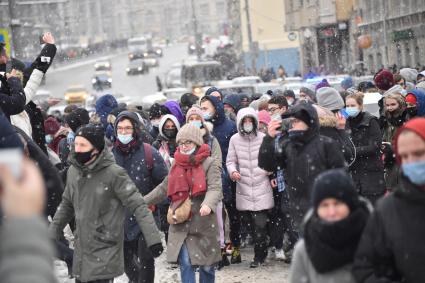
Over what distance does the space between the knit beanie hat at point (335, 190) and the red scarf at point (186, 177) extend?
13.2 feet

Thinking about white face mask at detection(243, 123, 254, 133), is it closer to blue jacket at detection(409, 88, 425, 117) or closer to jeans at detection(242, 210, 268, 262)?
jeans at detection(242, 210, 268, 262)

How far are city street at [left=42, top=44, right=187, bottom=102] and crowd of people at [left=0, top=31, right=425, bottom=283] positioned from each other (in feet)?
189

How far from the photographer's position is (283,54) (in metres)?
73.5

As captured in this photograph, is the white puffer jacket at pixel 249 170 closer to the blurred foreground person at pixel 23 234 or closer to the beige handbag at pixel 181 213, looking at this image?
the beige handbag at pixel 181 213

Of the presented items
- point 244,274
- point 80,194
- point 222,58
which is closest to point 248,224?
point 244,274

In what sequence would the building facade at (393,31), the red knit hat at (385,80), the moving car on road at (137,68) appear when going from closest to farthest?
the red knit hat at (385,80)
the building facade at (393,31)
the moving car on road at (137,68)

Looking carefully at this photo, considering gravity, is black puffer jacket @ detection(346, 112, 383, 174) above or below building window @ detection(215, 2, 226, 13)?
below

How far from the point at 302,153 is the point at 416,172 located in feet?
10.2

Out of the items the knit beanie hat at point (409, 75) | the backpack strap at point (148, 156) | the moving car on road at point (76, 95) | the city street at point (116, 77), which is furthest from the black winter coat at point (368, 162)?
the city street at point (116, 77)

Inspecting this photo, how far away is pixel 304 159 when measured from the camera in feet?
25.1

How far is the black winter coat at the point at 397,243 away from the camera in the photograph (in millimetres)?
4582

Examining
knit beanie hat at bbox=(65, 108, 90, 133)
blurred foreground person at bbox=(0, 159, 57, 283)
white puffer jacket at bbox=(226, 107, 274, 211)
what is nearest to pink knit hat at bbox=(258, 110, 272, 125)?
white puffer jacket at bbox=(226, 107, 274, 211)

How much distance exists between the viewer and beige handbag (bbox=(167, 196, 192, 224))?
868 centimetres

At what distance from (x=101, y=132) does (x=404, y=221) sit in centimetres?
337
